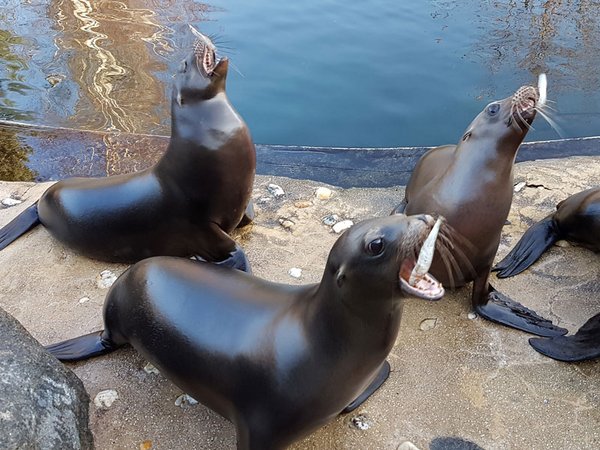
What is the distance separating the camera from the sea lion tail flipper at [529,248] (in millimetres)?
3658

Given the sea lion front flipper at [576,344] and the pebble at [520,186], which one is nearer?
the sea lion front flipper at [576,344]

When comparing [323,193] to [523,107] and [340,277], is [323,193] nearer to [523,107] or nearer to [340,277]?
[523,107]

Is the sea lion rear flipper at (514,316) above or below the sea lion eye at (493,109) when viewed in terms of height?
below

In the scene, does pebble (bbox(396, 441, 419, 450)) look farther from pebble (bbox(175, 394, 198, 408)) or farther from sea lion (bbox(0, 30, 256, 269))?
sea lion (bbox(0, 30, 256, 269))

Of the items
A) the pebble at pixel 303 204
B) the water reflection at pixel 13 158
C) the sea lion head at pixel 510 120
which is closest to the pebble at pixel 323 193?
the pebble at pixel 303 204

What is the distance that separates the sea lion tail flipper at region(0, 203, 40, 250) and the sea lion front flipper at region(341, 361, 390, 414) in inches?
93.9

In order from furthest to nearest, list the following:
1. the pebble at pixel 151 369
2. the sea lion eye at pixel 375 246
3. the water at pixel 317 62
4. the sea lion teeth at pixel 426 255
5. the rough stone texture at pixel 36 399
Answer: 1. the water at pixel 317 62
2. the pebble at pixel 151 369
3. the rough stone texture at pixel 36 399
4. the sea lion eye at pixel 375 246
5. the sea lion teeth at pixel 426 255

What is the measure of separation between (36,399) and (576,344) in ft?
7.73

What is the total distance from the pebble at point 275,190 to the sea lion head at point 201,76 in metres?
1.12

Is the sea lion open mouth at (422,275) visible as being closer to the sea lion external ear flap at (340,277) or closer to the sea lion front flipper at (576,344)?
the sea lion external ear flap at (340,277)

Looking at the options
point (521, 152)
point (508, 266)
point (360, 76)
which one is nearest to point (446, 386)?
point (508, 266)

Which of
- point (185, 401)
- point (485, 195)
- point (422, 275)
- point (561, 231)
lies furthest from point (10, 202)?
point (561, 231)

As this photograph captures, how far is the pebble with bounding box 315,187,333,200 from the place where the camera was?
4.48m

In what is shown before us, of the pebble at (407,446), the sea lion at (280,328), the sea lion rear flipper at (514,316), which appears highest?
the sea lion at (280,328)
